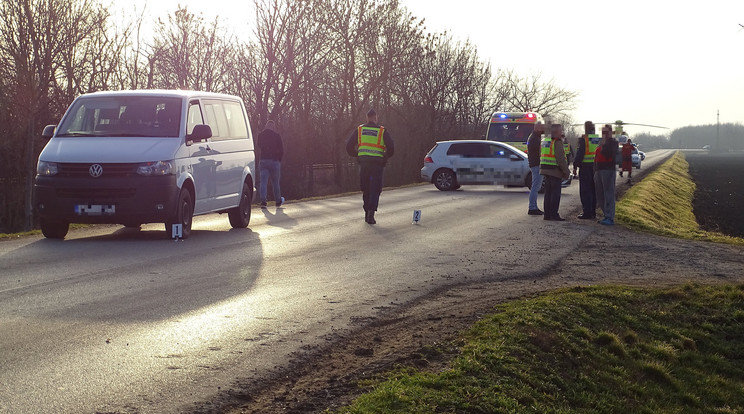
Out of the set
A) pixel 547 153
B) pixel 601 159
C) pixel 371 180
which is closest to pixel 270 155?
pixel 371 180

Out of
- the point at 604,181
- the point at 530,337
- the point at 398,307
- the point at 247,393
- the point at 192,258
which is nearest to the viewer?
the point at 247,393

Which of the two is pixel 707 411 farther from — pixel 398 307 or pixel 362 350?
pixel 362 350

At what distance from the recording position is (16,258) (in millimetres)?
11039

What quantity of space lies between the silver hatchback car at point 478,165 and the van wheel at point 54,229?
19.4m

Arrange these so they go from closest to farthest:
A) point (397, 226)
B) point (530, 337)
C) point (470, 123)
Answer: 1. point (530, 337)
2. point (397, 226)
3. point (470, 123)

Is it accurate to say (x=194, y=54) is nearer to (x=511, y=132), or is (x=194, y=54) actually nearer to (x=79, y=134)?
(x=511, y=132)

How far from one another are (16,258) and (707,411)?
7.76 metres

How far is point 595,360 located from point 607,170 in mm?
10642

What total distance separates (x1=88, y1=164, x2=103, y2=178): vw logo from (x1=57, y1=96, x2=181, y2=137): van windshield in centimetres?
80

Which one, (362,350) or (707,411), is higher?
(362,350)

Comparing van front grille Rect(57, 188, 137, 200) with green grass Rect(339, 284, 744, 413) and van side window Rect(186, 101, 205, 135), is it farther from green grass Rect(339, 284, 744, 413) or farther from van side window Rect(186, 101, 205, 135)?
green grass Rect(339, 284, 744, 413)

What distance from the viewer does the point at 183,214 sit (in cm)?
1328

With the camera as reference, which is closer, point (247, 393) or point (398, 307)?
point (247, 393)

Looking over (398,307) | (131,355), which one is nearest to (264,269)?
(398,307)
